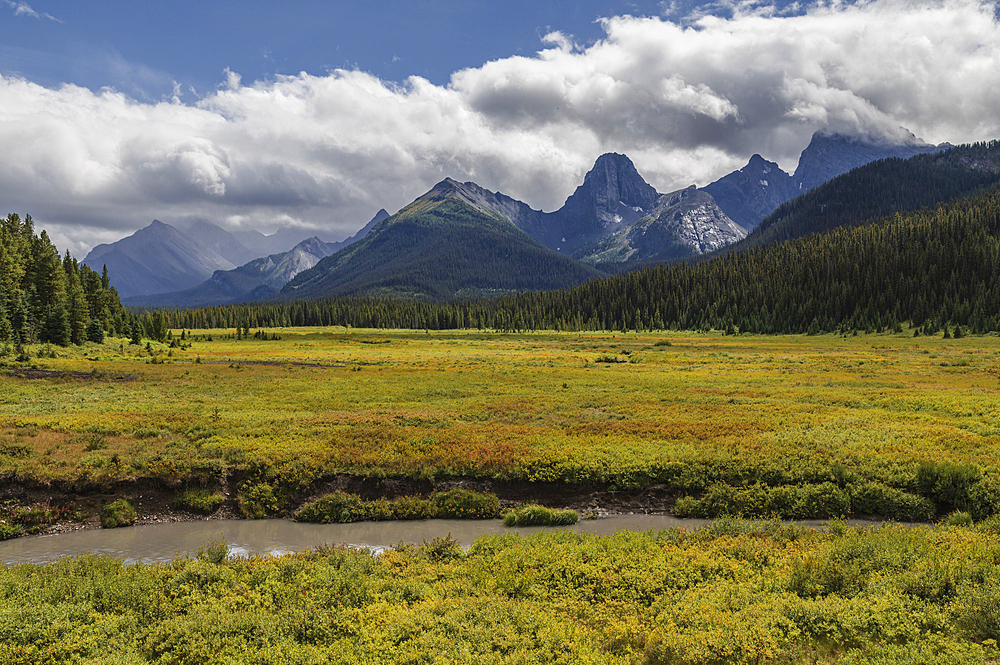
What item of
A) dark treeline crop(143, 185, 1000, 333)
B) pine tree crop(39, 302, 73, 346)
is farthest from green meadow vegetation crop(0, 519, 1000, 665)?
dark treeline crop(143, 185, 1000, 333)

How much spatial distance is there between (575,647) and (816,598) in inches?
238

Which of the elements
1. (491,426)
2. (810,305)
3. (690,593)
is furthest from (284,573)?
(810,305)

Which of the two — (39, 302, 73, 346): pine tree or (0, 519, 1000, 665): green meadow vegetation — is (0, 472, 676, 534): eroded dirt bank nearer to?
(0, 519, 1000, 665): green meadow vegetation

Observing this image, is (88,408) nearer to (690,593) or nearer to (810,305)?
(690,593)

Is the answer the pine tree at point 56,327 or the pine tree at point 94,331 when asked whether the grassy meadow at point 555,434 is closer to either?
the pine tree at point 56,327

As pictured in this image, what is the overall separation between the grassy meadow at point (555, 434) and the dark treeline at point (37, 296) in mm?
34181

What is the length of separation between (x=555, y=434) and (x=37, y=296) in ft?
325

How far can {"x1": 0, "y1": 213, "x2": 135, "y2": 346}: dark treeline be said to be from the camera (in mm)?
70875

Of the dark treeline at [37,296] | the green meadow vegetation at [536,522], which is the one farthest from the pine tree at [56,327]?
the green meadow vegetation at [536,522]

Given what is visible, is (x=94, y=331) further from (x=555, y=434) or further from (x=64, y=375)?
(x=555, y=434)

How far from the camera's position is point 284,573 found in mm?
13609

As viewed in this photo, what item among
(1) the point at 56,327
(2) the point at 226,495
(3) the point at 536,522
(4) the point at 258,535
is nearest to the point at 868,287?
(3) the point at 536,522

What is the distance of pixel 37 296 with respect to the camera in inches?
3287

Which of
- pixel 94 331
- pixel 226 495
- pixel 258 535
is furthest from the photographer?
pixel 94 331
